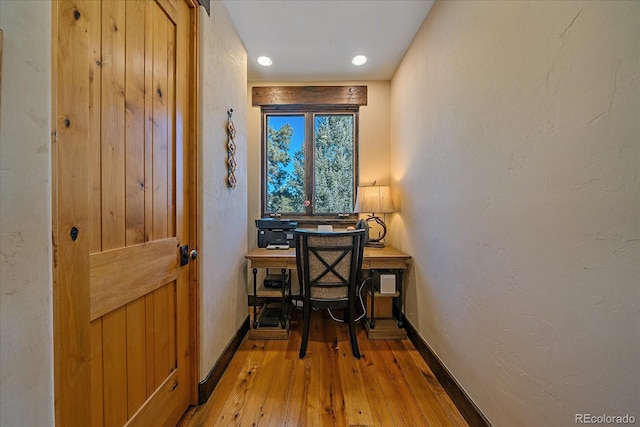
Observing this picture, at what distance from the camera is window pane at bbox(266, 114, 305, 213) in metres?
3.04

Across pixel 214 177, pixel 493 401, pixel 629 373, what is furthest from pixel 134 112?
pixel 493 401

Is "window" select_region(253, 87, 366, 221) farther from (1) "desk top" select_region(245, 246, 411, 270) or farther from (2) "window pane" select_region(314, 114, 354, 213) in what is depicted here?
(1) "desk top" select_region(245, 246, 411, 270)

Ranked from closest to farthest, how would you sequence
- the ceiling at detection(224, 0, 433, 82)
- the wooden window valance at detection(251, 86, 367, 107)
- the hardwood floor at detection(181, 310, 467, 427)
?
the hardwood floor at detection(181, 310, 467, 427) < the ceiling at detection(224, 0, 433, 82) < the wooden window valance at detection(251, 86, 367, 107)

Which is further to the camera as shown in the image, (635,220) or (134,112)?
(134,112)

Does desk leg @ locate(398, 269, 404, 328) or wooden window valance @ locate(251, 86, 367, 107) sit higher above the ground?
wooden window valance @ locate(251, 86, 367, 107)

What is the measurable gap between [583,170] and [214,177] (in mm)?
1783

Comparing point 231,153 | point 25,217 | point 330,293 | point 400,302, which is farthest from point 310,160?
point 25,217

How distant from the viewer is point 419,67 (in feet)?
6.77

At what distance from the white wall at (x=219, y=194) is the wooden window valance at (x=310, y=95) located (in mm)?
680

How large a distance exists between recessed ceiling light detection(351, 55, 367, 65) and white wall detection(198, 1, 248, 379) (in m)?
1.09

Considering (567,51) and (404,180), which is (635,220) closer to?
(567,51)

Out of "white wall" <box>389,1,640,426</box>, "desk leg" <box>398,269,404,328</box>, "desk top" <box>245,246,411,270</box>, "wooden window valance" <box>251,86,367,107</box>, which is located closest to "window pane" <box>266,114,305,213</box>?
"wooden window valance" <box>251,86,367,107</box>

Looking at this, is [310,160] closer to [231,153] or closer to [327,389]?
[231,153]

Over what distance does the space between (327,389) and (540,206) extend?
158cm
